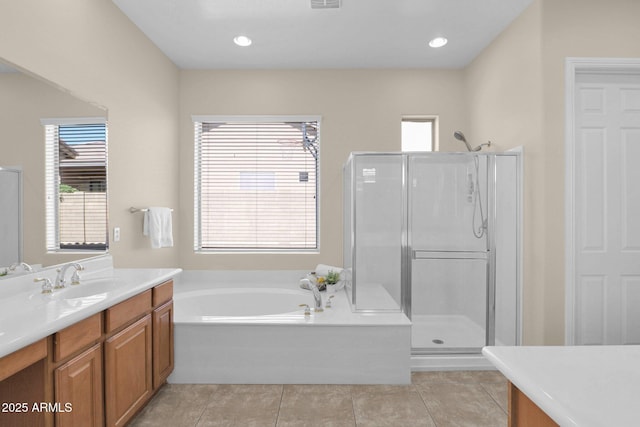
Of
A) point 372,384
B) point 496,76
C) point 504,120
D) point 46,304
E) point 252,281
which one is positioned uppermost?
point 496,76

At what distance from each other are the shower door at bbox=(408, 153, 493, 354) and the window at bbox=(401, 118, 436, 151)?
96cm

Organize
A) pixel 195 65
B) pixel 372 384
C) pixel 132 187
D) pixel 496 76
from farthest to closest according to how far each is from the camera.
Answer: pixel 195 65 → pixel 496 76 → pixel 132 187 → pixel 372 384

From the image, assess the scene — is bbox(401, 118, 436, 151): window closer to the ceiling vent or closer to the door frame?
the door frame

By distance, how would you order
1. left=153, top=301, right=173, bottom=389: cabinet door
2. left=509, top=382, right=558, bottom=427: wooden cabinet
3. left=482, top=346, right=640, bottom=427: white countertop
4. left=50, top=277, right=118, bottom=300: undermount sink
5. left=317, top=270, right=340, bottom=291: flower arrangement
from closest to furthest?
left=482, top=346, right=640, bottom=427: white countertop < left=509, top=382, right=558, bottom=427: wooden cabinet < left=50, top=277, right=118, bottom=300: undermount sink < left=153, top=301, right=173, bottom=389: cabinet door < left=317, top=270, right=340, bottom=291: flower arrangement

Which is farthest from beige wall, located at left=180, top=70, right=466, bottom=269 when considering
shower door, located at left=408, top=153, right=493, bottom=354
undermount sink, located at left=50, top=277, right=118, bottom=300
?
undermount sink, located at left=50, top=277, right=118, bottom=300

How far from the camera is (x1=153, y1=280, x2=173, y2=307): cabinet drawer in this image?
7.27 feet

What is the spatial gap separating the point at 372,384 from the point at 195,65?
3440 millimetres

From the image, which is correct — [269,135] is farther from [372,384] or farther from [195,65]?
[372,384]

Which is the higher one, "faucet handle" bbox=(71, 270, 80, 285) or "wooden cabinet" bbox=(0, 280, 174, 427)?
"faucet handle" bbox=(71, 270, 80, 285)

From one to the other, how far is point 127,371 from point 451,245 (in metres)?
2.57

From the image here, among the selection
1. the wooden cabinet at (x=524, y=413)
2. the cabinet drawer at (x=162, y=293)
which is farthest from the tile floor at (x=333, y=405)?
the wooden cabinet at (x=524, y=413)

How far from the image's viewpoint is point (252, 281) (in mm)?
3758

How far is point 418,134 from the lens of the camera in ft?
12.7

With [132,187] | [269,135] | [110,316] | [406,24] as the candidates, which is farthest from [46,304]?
[406,24]
